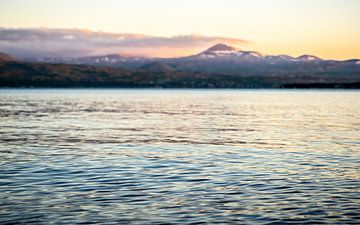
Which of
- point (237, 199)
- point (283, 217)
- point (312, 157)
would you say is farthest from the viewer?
point (312, 157)

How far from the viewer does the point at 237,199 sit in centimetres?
2070

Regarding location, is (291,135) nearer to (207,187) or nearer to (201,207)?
(207,187)

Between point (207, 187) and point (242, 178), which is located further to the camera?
point (242, 178)

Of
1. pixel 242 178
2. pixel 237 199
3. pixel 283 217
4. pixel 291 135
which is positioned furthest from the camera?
pixel 291 135

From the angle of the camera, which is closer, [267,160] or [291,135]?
[267,160]

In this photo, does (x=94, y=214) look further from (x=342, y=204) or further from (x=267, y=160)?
(x=267, y=160)

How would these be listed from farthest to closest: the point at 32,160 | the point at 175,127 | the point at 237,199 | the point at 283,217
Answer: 1. the point at 175,127
2. the point at 32,160
3. the point at 237,199
4. the point at 283,217

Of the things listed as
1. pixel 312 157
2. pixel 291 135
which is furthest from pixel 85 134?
pixel 312 157

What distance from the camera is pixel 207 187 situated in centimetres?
2306

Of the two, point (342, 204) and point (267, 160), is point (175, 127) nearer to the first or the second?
point (267, 160)

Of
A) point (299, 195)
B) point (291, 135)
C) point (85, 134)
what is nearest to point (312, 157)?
point (299, 195)

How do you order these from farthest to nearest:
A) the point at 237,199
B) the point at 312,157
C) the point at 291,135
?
1. the point at 291,135
2. the point at 312,157
3. the point at 237,199

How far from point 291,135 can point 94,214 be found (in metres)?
33.3

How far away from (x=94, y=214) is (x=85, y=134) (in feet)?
100
